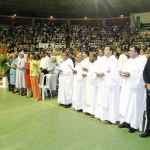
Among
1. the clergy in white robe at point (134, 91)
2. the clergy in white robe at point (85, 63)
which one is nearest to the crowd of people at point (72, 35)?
the clergy in white robe at point (85, 63)

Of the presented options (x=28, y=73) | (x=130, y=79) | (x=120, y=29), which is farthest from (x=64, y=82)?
(x=120, y=29)

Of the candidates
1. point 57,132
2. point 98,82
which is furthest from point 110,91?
point 57,132

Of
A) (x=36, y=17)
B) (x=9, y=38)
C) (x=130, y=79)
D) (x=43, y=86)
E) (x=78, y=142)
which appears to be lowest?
(x=78, y=142)

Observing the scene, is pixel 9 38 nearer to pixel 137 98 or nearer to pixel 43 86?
pixel 43 86

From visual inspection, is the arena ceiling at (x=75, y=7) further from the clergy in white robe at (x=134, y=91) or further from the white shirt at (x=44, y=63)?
the clergy in white robe at (x=134, y=91)

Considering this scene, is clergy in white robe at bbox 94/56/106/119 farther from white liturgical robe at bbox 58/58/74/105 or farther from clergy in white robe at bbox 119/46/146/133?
white liturgical robe at bbox 58/58/74/105

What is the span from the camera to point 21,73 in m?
9.70

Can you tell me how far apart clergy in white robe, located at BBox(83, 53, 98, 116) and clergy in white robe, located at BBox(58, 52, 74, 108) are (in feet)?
3.09

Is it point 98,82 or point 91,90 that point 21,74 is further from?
point 98,82

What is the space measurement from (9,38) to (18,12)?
2.50 meters

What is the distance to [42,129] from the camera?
582 centimetres

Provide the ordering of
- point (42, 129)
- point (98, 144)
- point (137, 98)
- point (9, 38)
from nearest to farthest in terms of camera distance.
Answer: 1. point (98, 144)
2. point (137, 98)
3. point (42, 129)
4. point (9, 38)

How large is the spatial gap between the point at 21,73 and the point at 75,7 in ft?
43.4

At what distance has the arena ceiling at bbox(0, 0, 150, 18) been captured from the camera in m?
19.2
